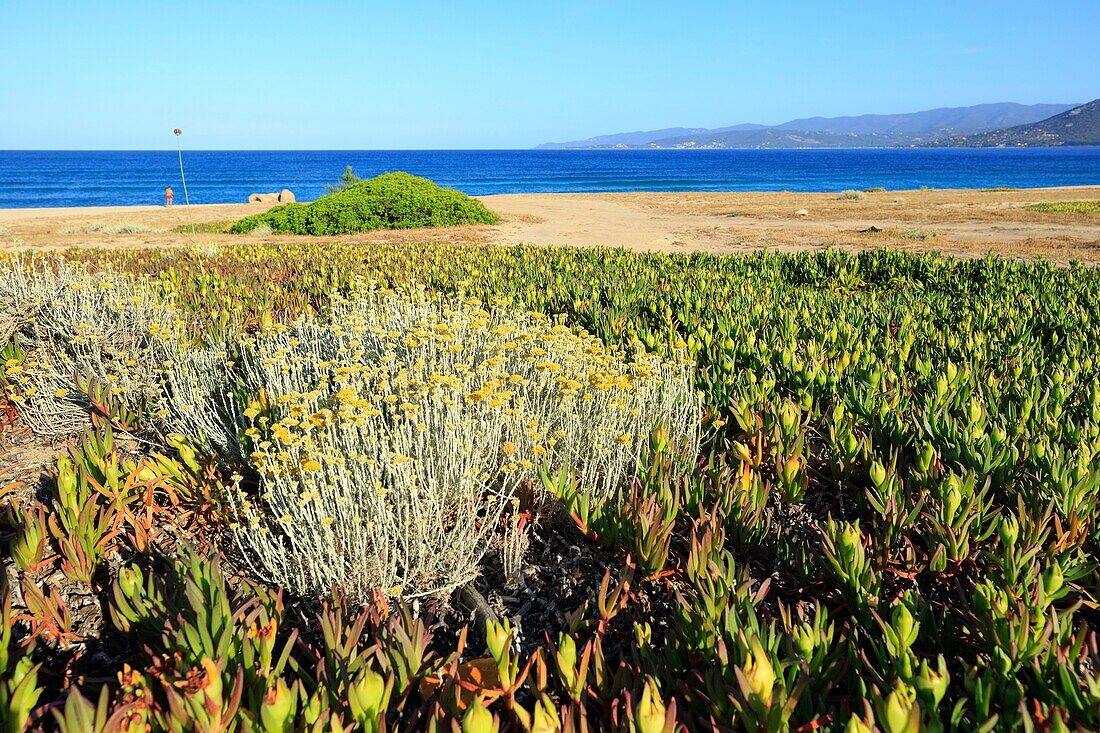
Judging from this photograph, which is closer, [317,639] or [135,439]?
[317,639]

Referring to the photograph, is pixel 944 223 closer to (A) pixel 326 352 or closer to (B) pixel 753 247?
(B) pixel 753 247

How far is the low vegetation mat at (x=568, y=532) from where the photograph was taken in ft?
5.60

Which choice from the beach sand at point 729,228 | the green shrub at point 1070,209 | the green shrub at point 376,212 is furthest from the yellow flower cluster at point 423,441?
the green shrub at point 1070,209

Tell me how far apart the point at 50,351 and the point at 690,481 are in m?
4.99

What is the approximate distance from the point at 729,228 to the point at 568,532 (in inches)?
675

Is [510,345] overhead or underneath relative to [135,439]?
overhead

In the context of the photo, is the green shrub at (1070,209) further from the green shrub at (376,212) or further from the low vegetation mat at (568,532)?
the low vegetation mat at (568,532)

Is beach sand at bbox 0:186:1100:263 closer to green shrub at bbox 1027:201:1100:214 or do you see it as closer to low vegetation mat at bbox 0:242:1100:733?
green shrub at bbox 1027:201:1100:214

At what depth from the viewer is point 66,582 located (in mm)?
2619

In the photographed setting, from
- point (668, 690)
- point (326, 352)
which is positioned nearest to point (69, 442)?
point (326, 352)

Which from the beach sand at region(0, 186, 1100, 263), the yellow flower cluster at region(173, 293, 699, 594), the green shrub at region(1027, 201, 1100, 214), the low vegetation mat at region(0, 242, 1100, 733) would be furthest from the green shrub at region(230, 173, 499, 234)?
the green shrub at region(1027, 201, 1100, 214)

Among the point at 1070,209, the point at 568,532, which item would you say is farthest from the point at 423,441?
the point at 1070,209

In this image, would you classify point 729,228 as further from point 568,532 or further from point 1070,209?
point 568,532

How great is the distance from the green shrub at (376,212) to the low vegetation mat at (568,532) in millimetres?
13906
